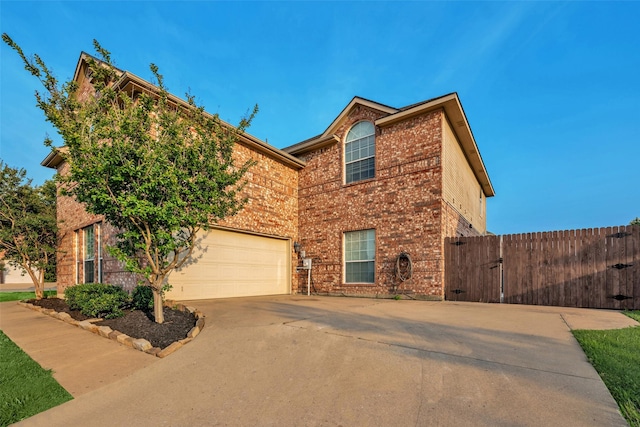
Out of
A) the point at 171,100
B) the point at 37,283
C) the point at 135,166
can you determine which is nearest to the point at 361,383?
the point at 135,166

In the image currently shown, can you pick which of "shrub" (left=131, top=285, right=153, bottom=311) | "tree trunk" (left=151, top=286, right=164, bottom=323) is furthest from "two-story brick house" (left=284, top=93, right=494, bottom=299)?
"tree trunk" (left=151, top=286, right=164, bottom=323)

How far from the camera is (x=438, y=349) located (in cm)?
426

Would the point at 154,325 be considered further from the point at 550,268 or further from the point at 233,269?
the point at 550,268

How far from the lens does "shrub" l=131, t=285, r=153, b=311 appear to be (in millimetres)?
7012

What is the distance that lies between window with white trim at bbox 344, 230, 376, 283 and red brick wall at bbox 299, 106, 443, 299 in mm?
236

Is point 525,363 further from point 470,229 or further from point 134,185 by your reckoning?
point 470,229

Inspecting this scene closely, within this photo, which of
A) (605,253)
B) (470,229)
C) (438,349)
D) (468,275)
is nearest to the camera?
(438,349)

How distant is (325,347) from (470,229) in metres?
13.1

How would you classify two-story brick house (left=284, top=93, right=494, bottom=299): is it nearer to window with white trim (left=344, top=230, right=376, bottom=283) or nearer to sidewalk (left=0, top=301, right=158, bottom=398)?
window with white trim (left=344, top=230, right=376, bottom=283)

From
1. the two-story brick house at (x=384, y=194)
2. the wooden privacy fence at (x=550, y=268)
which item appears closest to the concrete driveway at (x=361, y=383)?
the wooden privacy fence at (x=550, y=268)

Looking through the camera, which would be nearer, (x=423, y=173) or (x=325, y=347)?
(x=325, y=347)

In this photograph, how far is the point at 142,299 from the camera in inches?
277

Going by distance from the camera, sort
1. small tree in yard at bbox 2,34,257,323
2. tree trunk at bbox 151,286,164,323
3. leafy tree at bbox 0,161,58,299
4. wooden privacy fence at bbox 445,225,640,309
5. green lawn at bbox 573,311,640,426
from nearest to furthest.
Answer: green lawn at bbox 573,311,640,426, small tree in yard at bbox 2,34,257,323, tree trunk at bbox 151,286,164,323, wooden privacy fence at bbox 445,225,640,309, leafy tree at bbox 0,161,58,299

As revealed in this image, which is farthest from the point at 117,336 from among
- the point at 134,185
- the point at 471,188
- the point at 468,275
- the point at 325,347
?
the point at 471,188
